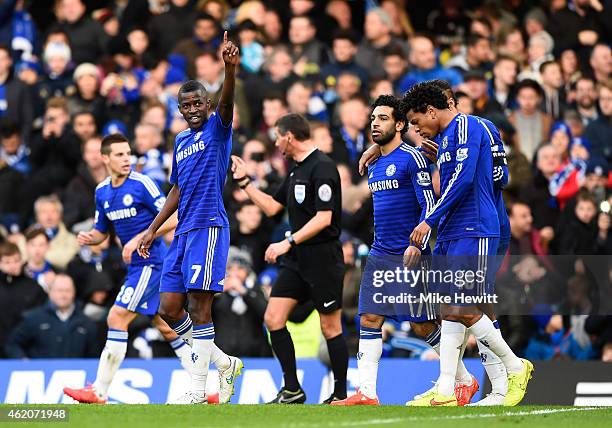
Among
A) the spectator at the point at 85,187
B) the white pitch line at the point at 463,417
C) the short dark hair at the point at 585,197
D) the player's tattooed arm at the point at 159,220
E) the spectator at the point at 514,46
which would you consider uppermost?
the spectator at the point at 514,46

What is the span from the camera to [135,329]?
15172 mm

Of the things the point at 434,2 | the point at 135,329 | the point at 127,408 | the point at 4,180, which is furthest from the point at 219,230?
the point at 434,2

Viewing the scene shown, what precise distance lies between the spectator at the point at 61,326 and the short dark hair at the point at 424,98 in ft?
18.4

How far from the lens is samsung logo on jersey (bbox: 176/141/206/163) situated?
434 inches

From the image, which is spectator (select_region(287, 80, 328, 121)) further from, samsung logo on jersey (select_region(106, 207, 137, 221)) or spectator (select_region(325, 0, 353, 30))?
samsung logo on jersey (select_region(106, 207, 137, 221))

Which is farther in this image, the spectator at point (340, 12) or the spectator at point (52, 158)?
the spectator at point (340, 12)

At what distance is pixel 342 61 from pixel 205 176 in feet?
23.2

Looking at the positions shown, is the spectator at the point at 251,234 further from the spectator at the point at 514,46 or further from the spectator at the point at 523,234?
the spectator at the point at 514,46

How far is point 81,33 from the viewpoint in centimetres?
1909

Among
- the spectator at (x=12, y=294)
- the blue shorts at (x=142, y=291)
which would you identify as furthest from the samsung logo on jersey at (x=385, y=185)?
the spectator at (x=12, y=294)

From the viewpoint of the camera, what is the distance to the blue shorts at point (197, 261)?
35.4 ft

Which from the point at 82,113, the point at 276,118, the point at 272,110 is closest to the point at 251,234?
the point at 276,118

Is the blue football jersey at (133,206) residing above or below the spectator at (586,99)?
below

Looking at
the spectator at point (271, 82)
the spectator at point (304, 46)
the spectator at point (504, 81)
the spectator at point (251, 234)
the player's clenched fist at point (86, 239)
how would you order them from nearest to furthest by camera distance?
1. the player's clenched fist at point (86, 239)
2. the spectator at point (251, 234)
3. the spectator at point (504, 81)
4. the spectator at point (271, 82)
5. the spectator at point (304, 46)
